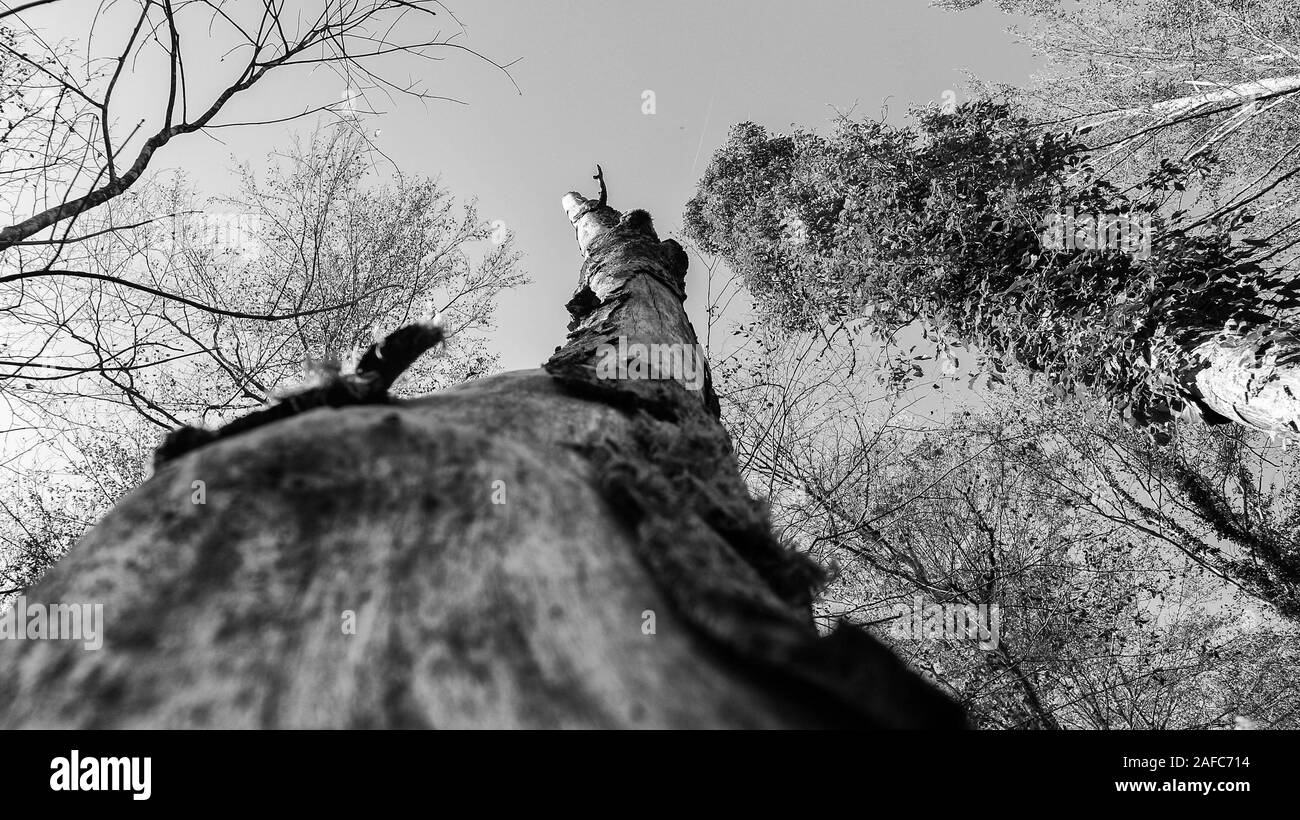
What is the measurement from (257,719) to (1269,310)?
596cm

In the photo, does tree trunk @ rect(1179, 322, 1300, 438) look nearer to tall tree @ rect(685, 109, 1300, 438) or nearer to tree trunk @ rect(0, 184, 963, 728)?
tall tree @ rect(685, 109, 1300, 438)

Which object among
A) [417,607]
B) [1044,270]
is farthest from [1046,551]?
[417,607]

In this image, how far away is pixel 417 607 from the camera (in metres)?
0.74

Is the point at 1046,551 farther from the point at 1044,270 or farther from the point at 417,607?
the point at 417,607

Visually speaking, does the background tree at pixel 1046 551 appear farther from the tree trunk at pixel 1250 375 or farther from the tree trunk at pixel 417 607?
the tree trunk at pixel 417 607

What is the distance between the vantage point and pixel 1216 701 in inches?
377

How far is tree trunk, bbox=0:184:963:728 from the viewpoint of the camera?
660mm

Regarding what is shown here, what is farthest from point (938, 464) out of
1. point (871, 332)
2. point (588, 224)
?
point (588, 224)

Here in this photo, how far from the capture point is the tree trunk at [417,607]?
0.66 metres

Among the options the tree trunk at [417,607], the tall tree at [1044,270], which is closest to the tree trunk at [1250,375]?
the tall tree at [1044,270]

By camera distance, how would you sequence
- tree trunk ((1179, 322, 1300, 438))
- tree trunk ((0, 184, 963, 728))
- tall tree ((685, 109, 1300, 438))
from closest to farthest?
tree trunk ((0, 184, 963, 728)), tree trunk ((1179, 322, 1300, 438)), tall tree ((685, 109, 1300, 438))

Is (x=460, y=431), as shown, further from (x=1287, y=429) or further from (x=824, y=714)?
(x=1287, y=429)

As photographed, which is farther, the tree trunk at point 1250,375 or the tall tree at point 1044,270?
the tall tree at point 1044,270

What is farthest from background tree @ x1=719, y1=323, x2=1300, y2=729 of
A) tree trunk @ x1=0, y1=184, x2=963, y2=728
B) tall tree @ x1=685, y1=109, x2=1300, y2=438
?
tree trunk @ x1=0, y1=184, x2=963, y2=728
